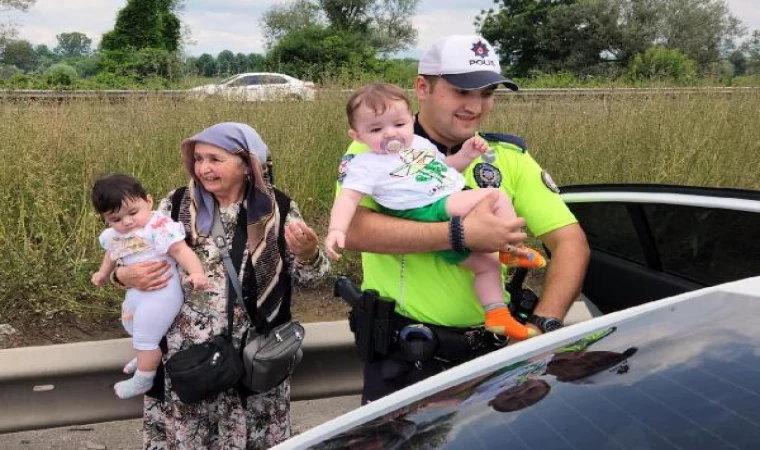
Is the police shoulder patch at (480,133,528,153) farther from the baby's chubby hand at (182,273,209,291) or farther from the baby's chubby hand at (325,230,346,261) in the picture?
the baby's chubby hand at (182,273,209,291)

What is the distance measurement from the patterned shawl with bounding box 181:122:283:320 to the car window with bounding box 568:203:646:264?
3.60 feet

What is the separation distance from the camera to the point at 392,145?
7.13 ft

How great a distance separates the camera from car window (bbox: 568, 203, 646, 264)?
268 centimetres

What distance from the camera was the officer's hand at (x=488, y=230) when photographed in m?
2.03

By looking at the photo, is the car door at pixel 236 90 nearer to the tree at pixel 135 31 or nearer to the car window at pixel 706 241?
the car window at pixel 706 241

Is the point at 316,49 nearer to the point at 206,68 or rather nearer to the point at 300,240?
the point at 206,68

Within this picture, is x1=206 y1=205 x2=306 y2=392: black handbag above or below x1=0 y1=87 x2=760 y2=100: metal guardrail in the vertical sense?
below

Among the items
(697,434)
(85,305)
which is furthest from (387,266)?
(85,305)

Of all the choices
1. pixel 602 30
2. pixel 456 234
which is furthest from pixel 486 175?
pixel 602 30

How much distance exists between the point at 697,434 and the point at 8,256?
417 cm

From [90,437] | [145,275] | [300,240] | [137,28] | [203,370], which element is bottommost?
[90,437]

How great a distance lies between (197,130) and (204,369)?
384 cm

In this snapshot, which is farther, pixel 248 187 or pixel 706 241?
pixel 248 187

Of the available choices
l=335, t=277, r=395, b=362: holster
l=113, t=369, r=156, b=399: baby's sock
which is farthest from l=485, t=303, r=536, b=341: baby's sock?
l=113, t=369, r=156, b=399: baby's sock
